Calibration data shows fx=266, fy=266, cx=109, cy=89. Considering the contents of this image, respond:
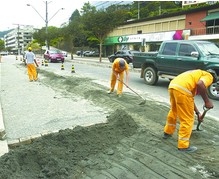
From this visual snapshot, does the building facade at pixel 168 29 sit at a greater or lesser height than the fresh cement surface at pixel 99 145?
greater

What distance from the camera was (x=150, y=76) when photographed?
38.0 ft

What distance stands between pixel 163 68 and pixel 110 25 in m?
20.6

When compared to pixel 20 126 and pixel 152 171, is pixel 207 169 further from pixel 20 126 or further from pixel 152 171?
pixel 20 126

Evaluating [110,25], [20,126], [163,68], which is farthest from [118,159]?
[110,25]

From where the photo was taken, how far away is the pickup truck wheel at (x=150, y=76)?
444 inches

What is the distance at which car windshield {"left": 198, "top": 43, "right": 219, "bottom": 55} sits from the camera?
9250 mm

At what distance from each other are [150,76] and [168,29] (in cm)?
2446

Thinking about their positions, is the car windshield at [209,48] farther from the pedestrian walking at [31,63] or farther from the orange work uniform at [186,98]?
the pedestrian walking at [31,63]

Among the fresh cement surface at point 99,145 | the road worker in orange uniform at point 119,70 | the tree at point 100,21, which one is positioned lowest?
the fresh cement surface at point 99,145

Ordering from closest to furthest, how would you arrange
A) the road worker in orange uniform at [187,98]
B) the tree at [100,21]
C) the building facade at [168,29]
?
the road worker in orange uniform at [187,98] < the building facade at [168,29] < the tree at [100,21]

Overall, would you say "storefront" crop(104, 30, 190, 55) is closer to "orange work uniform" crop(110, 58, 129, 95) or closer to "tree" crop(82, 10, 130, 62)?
"tree" crop(82, 10, 130, 62)

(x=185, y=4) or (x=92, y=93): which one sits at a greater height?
(x=185, y=4)

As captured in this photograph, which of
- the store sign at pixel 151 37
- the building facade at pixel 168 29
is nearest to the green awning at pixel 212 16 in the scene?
the building facade at pixel 168 29

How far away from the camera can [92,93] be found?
9.29 meters
